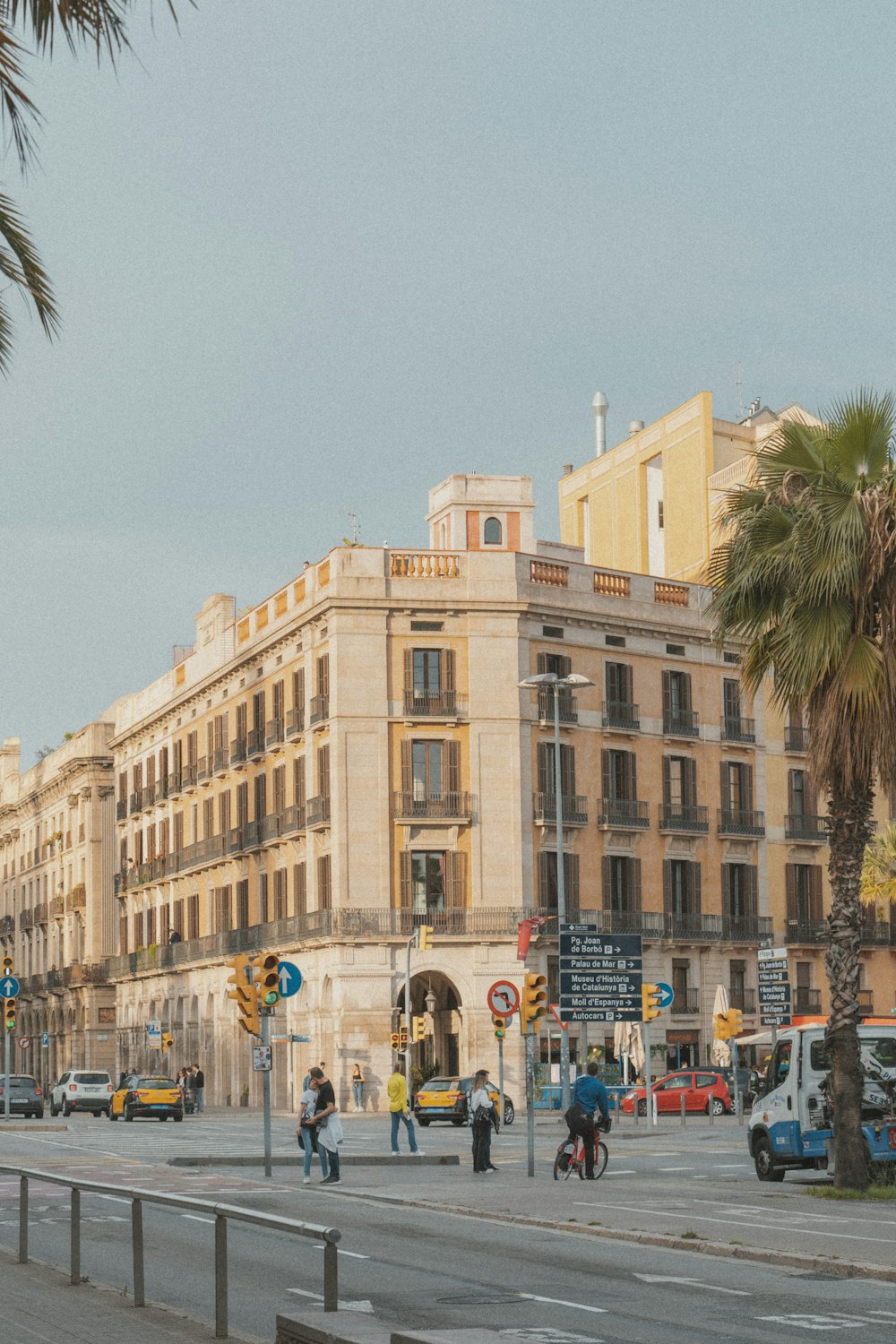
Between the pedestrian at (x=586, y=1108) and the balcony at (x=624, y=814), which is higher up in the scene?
the balcony at (x=624, y=814)

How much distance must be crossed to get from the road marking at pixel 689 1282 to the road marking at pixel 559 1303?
136cm

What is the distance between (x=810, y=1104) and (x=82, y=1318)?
16.7 m

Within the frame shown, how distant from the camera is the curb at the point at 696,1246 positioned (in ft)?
55.2

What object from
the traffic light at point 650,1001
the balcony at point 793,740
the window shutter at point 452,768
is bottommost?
the traffic light at point 650,1001

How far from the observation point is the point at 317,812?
64500 millimetres

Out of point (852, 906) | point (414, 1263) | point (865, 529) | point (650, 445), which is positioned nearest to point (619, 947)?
point (852, 906)

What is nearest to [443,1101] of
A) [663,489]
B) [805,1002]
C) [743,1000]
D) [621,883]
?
[621,883]

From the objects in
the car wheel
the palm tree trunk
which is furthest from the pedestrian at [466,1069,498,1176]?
the palm tree trunk

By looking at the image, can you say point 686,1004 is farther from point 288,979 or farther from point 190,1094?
point 288,979

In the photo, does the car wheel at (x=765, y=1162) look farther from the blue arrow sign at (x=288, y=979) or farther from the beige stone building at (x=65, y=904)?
the beige stone building at (x=65, y=904)

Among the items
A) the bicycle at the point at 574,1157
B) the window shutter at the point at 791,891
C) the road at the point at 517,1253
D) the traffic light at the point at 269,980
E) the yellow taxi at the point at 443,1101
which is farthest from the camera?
the window shutter at the point at 791,891

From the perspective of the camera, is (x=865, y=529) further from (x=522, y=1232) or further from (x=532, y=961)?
(x=532, y=961)

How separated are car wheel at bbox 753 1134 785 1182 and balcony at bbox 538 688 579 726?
3679cm

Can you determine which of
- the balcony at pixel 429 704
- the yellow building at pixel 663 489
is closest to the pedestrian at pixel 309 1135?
the balcony at pixel 429 704
